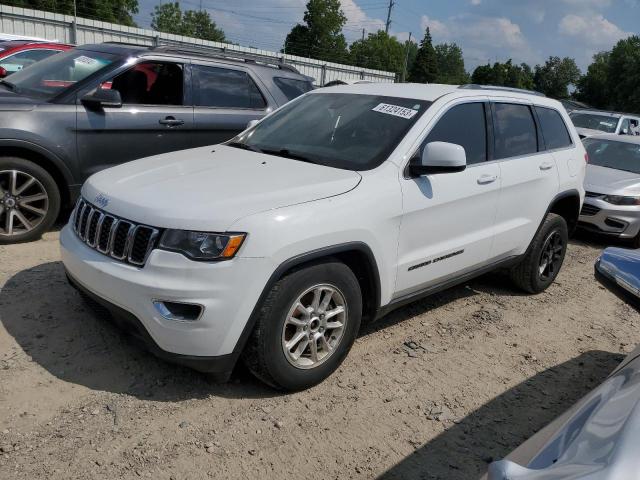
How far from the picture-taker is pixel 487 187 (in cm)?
409

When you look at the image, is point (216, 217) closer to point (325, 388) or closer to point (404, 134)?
point (325, 388)

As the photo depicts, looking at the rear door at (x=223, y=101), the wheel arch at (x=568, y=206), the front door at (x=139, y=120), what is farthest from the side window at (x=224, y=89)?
the wheel arch at (x=568, y=206)

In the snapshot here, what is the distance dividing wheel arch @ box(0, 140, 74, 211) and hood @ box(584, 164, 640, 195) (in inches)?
254

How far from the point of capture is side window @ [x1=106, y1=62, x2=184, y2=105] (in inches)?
214

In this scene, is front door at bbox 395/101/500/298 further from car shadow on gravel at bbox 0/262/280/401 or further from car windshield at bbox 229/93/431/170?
car shadow on gravel at bbox 0/262/280/401

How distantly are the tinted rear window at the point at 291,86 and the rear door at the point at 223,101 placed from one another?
262mm

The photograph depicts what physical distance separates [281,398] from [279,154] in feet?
5.26

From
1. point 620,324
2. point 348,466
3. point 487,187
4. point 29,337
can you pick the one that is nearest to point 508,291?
point 620,324

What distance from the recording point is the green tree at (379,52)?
76.6 metres

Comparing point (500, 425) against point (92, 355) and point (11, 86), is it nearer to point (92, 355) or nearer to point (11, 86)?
point (92, 355)

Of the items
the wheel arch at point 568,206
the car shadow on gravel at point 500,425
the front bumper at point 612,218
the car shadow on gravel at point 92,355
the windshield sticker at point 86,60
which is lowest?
the car shadow on gravel at point 92,355

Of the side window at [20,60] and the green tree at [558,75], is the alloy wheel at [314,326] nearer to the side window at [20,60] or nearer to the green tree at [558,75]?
the side window at [20,60]

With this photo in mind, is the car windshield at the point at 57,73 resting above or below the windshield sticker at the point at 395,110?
below

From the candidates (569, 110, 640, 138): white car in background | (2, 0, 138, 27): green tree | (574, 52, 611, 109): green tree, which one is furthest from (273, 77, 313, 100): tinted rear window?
(574, 52, 611, 109): green tree
